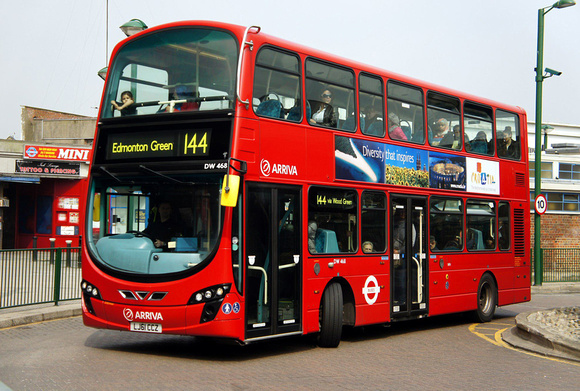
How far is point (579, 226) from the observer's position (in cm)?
3491

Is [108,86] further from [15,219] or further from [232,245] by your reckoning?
[15,219]

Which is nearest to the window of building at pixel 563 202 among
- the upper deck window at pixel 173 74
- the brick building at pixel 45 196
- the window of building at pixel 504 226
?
the window of building at pixel 504 226

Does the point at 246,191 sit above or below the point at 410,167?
below

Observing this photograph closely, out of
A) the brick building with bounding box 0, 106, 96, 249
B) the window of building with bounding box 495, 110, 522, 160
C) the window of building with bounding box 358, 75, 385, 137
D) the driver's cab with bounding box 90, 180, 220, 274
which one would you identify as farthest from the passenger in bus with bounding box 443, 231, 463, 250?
the brick building with bounding box 0, 106, 96, 249

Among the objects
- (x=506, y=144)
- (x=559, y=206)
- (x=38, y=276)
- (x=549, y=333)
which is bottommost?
(x=549, y=333)

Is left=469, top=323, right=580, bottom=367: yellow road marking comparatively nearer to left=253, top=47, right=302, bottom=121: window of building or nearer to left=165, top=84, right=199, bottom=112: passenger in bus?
left=253, top=47, right=302, bottom=121: window of building

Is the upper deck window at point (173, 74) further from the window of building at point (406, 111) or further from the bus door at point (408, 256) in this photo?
the bus door at point (408, 256)

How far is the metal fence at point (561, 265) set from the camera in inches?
1043

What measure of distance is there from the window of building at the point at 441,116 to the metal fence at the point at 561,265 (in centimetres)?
1352

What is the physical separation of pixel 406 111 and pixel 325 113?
2426 mm

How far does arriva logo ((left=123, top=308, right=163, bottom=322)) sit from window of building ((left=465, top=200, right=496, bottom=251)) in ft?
24.6

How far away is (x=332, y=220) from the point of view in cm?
1132

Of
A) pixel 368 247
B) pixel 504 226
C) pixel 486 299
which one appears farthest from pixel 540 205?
pixel 368 247

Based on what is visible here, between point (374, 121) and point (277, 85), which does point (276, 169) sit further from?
point (374, 121)
